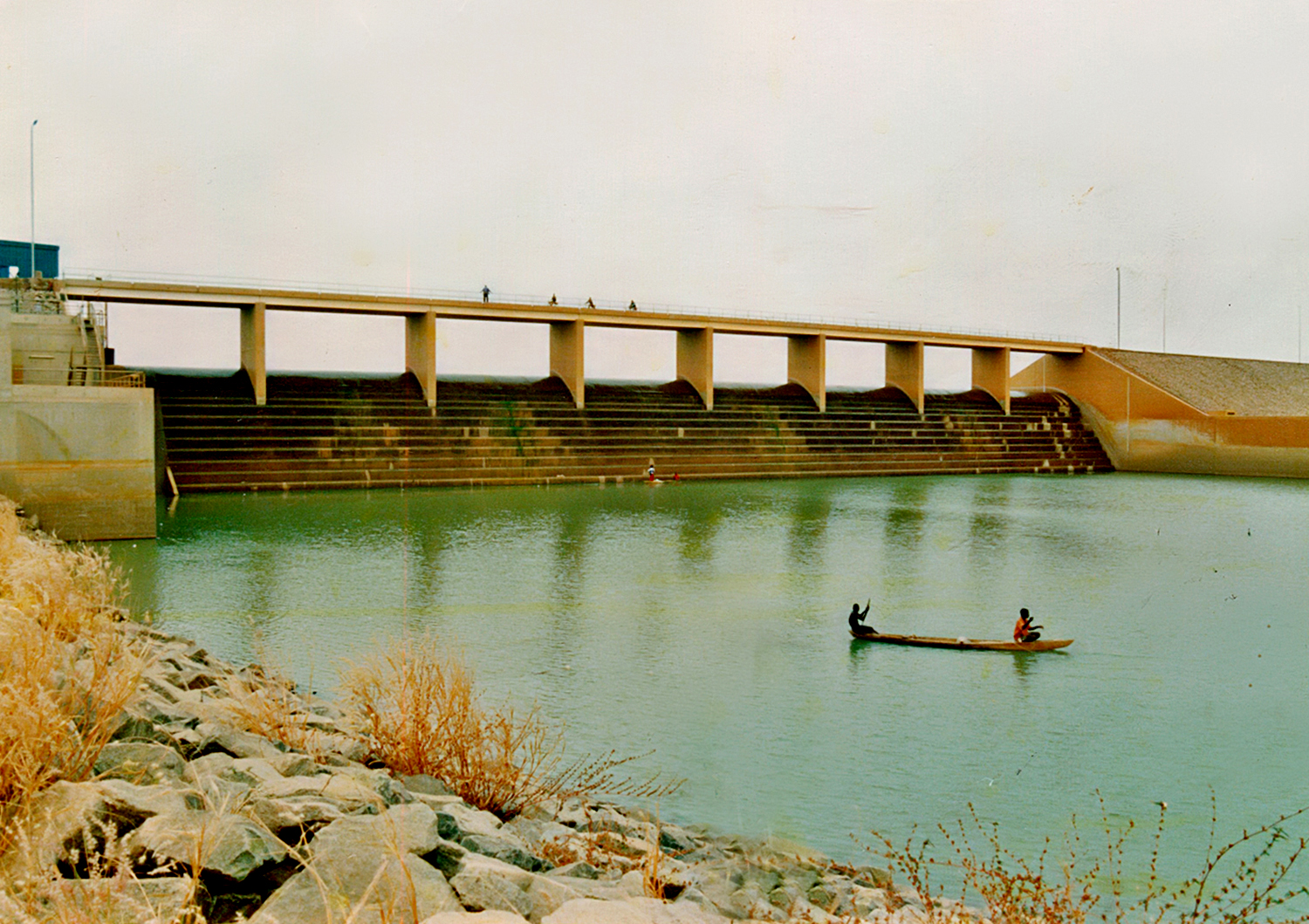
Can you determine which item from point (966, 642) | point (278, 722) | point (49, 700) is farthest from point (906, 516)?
point (49, 700)

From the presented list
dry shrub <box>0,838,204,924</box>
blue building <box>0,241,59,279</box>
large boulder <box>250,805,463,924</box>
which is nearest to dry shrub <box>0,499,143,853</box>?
dry shrub <box>0,838,204,924</box>

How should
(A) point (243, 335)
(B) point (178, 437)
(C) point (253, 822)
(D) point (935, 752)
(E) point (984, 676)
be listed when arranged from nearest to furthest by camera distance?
(C) point (253, 822) < (D) point (935, 752) < (E) point (984, 676) < (B) point (178, 437) < (A) point (243, 335)

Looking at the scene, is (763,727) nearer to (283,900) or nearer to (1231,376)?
A: (283,900)

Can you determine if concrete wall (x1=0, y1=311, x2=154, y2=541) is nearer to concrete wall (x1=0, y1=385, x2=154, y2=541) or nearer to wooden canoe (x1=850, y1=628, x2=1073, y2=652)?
concrete wall (x1=0, y1=385, x2=154, y2=541)

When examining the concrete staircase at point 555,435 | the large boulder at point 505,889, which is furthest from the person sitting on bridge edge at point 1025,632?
the concrete staircase at point 555,435

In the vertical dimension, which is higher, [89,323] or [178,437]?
[89,323]

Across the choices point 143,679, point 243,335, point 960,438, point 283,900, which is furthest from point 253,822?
point 960,438

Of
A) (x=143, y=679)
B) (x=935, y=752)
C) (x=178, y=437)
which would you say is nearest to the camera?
(x=143, y=679)
